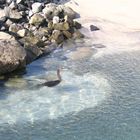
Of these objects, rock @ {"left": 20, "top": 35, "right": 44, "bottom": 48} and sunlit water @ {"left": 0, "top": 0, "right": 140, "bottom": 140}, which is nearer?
sunlit water @ {"left": 0, "top": 0, "right": 140, "bottom": 140}

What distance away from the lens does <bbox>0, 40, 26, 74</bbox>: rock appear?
88.1 feet

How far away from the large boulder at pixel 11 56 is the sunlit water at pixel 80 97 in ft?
2.98

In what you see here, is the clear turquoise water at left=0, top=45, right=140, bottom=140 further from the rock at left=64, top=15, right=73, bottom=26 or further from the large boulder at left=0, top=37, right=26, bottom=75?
the rock at left=64, top=15, right=73, bottom=26

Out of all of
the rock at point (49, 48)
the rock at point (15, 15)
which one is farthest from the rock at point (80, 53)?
the rock at point (15, 15)

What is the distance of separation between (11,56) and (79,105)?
572cm

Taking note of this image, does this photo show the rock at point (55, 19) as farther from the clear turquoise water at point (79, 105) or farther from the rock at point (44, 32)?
the clear turquoise water at point (79, 105)

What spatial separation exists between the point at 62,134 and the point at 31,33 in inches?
527

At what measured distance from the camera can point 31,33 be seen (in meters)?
33.1

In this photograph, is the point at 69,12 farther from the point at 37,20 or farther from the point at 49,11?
the point at 37,20

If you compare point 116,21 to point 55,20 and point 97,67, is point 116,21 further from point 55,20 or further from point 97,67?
point 97,67

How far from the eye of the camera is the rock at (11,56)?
26.9 metres

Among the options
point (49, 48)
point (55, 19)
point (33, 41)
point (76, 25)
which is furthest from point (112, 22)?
point (33, 41)

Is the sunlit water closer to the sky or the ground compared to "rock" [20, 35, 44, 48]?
closer to the ground

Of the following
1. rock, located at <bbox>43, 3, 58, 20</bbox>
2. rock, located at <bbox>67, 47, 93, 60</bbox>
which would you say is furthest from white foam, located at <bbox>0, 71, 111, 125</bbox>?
rock, located at <bbox>43, 3, 58, 20</bbox>
